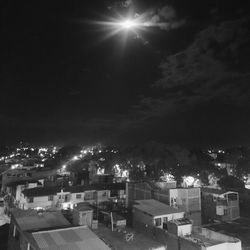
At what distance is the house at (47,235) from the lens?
39.3ft

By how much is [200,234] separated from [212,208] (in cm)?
1324

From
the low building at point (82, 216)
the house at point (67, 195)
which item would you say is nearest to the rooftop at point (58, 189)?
the house at point (67, 195)

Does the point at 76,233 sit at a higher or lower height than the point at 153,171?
lower

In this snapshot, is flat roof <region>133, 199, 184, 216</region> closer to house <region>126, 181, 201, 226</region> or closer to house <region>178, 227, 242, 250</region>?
house <region>178, 227, 242, 250</region>

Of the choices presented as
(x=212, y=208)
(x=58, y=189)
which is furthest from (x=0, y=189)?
(x=212, y=208)

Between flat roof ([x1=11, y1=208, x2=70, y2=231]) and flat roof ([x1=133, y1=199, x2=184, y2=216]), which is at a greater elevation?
flat roof ([x1=133, y1=199, x2=184, y2=216])

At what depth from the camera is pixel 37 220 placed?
1580 centimetres

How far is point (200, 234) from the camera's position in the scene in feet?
56.4

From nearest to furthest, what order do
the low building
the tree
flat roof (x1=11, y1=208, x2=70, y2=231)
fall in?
flat roof (x1=11, y1=208, x2=70, y2=231), the low building, the tree

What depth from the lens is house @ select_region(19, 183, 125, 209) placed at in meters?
29.6

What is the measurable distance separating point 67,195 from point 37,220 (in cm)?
1606

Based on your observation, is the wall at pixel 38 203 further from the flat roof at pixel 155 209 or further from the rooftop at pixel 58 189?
the flat roof at pixel 155 209

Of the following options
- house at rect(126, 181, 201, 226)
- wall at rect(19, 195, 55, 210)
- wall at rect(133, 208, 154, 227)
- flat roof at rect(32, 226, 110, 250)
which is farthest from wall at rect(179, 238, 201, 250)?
wall at rect(19, 195, 55, 210)

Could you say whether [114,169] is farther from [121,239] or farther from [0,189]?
[121,239]
